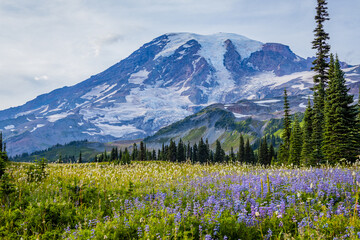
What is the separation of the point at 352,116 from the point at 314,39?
15646mm

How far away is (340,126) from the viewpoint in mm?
31656

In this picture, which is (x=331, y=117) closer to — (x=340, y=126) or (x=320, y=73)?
(x=340, y=126)

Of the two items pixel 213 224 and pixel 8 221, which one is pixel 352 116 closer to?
pixel 213 224

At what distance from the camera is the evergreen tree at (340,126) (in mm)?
30953

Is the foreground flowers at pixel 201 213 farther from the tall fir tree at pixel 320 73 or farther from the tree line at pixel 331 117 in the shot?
the tall fir tree at pixel 320 73

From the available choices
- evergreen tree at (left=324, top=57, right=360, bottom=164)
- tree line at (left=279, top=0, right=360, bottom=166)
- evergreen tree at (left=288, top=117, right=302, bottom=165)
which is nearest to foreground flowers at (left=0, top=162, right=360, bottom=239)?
tree line at (left=279, top=0, right=360, bottom=166)

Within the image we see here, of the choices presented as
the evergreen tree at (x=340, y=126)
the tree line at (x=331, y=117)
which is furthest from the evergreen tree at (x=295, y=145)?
the evergreen tree at (x=340, y=126)

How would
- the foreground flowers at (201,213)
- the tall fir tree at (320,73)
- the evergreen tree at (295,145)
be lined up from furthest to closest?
1. the evergreen tree at (295,145)
2. the tall fir tree at (320,73)
3. the foreground flowers at (201,213)

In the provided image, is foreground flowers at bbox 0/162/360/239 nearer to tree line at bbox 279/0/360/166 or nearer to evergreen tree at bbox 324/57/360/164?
tree line at bbox 279/0/360/166

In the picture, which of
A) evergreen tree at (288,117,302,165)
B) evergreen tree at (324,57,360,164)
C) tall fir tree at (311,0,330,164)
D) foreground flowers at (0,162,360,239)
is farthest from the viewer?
evergreen tree at (288,117,302,165)

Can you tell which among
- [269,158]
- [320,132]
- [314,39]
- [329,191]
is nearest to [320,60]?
[314,39]

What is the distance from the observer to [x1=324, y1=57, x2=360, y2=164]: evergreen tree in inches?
1219

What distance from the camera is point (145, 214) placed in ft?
22.9

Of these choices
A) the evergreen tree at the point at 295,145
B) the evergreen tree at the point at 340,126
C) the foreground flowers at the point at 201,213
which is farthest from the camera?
the evergreen tree at the point at 295,145
